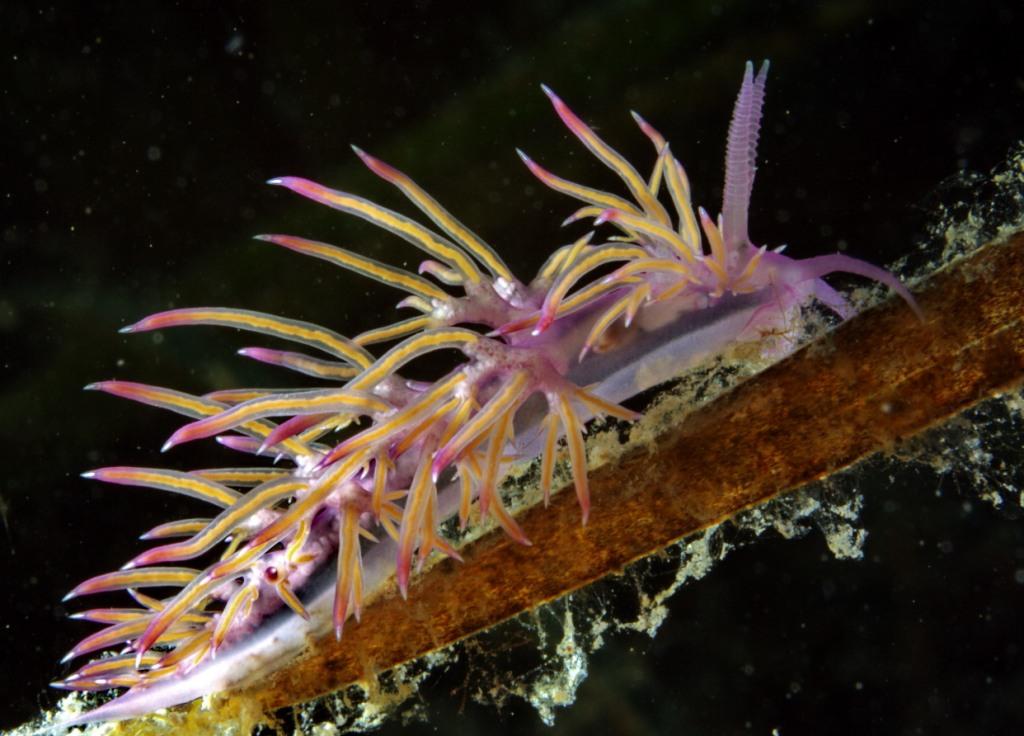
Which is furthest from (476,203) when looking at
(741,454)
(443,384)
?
(741,454)

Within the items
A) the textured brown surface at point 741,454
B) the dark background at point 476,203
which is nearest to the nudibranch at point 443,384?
the textured brown surface at point 741,454

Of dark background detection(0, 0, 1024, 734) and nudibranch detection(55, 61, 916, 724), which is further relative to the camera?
dark background detection(0, 0, 1024, 734)

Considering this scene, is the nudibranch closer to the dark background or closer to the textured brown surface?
the textured brown surface

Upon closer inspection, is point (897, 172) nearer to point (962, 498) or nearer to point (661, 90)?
point (661, 90)

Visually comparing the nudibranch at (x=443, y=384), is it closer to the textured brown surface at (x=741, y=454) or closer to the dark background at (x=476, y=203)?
the textured brown surface at (x=741, y=454)

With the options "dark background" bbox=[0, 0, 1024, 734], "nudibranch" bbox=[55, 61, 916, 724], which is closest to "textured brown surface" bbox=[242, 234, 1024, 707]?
"nudibranch" bbox=[55, 61, 916, 724]

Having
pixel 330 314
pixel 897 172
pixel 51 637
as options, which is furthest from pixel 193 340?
pixel 897 172

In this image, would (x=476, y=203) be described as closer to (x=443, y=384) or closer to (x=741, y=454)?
(x=443, y=384)
